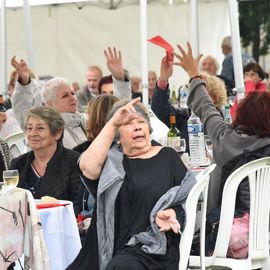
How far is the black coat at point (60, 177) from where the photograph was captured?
6473 millimetres

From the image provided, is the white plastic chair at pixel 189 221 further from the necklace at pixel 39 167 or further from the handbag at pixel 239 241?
the necklace at pixel 39 167

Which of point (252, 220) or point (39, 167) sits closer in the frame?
point (252, 220)

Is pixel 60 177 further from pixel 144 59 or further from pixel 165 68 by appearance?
pixel 144 59

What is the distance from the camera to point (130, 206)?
531cm

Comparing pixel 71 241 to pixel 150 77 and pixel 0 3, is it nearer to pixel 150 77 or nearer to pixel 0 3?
pixel 0 3

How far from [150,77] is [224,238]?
28.1ft

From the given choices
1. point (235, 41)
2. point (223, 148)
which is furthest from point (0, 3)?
point (223, 148)

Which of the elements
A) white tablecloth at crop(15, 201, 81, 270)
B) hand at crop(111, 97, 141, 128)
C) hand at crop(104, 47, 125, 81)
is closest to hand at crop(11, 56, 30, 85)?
hand at crop(104, 47, 125, 81)

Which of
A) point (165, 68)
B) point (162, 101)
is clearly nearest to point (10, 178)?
point (165, 68)

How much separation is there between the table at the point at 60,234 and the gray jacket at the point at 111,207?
0.41 m

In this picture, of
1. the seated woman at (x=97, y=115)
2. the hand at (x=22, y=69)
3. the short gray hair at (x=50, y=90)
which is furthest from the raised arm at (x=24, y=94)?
the seated woman at (x=97, y=115)

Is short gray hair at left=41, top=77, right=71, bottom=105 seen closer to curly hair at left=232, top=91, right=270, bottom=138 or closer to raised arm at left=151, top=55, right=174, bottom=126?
raised arm at left=151, top=55, right=174, bottom=126

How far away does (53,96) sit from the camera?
825cm

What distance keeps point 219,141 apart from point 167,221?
126 centimetres
